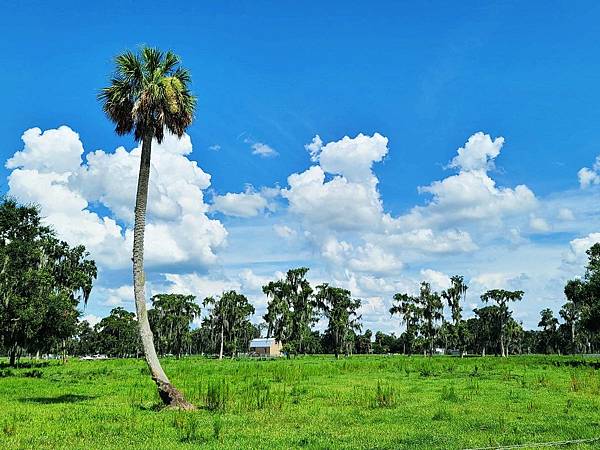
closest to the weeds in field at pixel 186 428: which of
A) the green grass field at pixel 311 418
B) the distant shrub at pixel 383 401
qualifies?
the green grass field at pixel 311 418

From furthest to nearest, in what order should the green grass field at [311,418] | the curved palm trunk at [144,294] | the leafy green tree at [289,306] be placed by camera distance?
the leafy green tree at [289,306], the curved palm trunk at [144,294], the green grass field at [311,418]

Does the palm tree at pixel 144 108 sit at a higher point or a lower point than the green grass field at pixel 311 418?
higher

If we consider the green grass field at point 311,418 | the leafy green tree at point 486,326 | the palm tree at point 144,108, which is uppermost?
the palm tree at point 144,108

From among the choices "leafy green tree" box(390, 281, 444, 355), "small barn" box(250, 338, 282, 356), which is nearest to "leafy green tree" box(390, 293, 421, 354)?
"leafy green tree" box(390, 281, 444, 355)

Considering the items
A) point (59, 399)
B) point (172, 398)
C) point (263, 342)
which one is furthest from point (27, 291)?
point (263, 342)

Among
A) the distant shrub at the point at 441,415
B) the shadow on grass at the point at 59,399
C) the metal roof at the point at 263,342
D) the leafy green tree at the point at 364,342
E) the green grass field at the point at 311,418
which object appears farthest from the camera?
the metal roof at the point at 263,342

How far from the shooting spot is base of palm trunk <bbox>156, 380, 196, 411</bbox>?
20109mm

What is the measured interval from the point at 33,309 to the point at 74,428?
25.6 metres

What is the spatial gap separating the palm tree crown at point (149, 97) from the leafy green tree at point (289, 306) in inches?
2691

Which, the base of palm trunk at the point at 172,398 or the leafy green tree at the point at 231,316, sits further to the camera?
the leafy green tree at the point at 231,316

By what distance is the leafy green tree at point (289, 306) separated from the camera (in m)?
90.4

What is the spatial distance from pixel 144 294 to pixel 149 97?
820 centimetres

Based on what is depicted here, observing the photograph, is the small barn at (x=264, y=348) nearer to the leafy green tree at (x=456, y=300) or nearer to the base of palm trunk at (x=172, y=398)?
the leafy green tree at (x=456, y=300)

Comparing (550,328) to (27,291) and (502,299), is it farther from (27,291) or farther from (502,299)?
(27,291)
